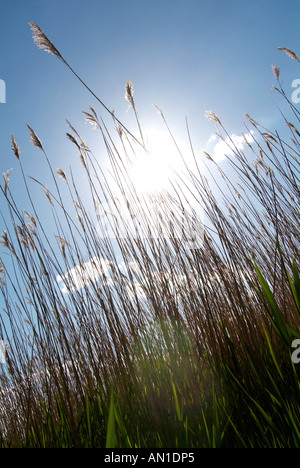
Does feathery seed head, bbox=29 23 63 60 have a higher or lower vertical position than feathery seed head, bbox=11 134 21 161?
higher

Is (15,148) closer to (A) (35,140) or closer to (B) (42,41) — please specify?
(A) (35,140)

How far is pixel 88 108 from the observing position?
1759 mm

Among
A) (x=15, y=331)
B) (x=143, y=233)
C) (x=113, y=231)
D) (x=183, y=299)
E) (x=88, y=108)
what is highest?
(x=88, y=108)

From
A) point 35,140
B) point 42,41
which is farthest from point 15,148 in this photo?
point 42,41

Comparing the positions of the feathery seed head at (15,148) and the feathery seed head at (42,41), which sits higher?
the feathery seed head at (42,41)

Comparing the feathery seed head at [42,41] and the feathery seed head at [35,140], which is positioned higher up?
the feathery seed head at [42,41]

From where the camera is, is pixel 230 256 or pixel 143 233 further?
pixel 143 233

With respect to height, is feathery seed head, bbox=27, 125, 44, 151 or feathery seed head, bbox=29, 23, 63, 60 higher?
feathery seed head, bbox=29, 23, 63, 60

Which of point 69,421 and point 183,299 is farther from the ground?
point 183,299

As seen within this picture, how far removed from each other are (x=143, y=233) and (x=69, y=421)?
916mm
